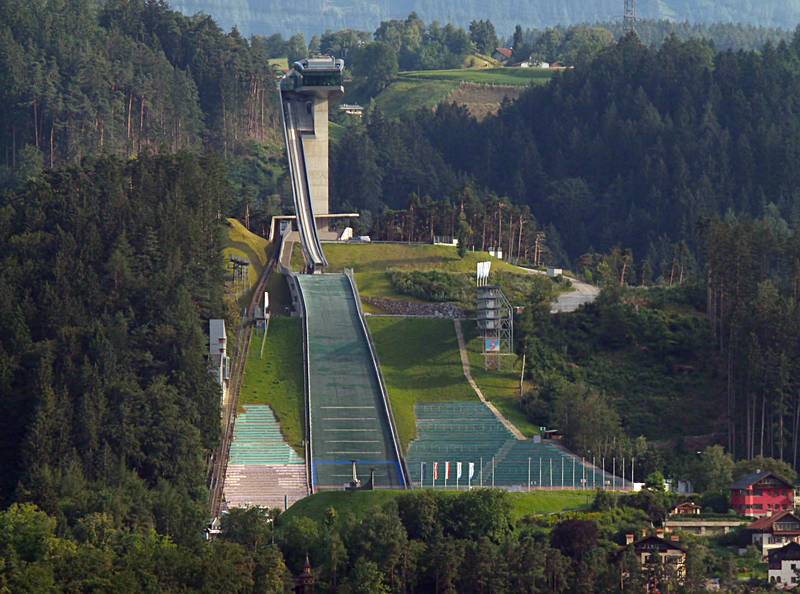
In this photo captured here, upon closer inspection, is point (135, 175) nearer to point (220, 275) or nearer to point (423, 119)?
point (220, 275)

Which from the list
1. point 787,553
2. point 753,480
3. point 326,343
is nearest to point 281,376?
point 326,343

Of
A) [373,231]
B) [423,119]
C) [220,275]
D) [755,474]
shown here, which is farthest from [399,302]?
[423,119]

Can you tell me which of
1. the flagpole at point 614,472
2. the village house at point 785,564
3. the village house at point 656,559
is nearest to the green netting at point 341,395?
the flagpole at point 614,472

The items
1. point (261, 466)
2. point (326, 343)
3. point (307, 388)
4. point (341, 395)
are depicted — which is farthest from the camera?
point (326, 343)

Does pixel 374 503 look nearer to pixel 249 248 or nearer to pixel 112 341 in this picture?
pixel 112 341

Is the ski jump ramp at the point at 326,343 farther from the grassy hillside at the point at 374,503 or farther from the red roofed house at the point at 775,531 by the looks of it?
the red roofed house at the point at 775,531

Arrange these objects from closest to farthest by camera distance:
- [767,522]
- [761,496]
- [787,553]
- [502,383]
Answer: [787,553], [767,522], [761,496], [502,383]
